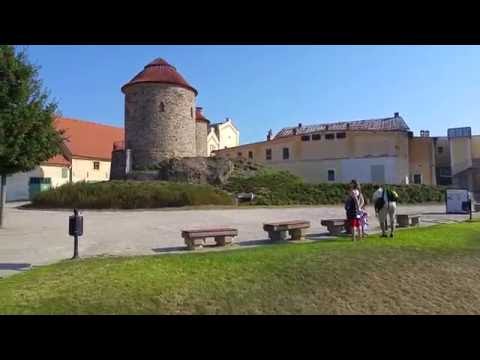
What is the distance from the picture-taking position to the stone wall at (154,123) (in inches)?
1555

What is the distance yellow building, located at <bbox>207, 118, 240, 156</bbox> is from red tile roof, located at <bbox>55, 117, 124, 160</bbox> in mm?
14340

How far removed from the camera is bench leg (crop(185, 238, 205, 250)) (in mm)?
11539

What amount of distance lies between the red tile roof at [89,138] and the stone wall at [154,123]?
10.1 metres

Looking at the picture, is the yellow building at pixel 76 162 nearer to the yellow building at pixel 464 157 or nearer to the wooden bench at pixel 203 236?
the wooden bench at pixel 203 236

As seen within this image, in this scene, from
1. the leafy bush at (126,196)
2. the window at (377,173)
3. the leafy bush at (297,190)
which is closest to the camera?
the leafy bush at (126,196)

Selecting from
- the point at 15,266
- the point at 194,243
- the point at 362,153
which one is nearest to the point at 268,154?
the point at 362,153

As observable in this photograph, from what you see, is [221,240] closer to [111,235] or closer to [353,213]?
[353,213]

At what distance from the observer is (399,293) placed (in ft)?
27.3

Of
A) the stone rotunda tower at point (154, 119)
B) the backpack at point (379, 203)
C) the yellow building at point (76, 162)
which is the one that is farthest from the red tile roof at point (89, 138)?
the backpack at point (379, 203)

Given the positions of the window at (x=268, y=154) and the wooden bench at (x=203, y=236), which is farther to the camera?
the window at (x=268, y=154)

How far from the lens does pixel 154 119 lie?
3959 centimetres

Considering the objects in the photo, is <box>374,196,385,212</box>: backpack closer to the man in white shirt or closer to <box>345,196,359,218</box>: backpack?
the man in white shirt

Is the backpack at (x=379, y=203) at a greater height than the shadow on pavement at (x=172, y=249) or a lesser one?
greater

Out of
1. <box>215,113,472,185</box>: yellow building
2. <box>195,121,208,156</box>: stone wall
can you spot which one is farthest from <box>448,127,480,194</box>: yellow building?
<box>195,121,208,156</box>: stone wall
